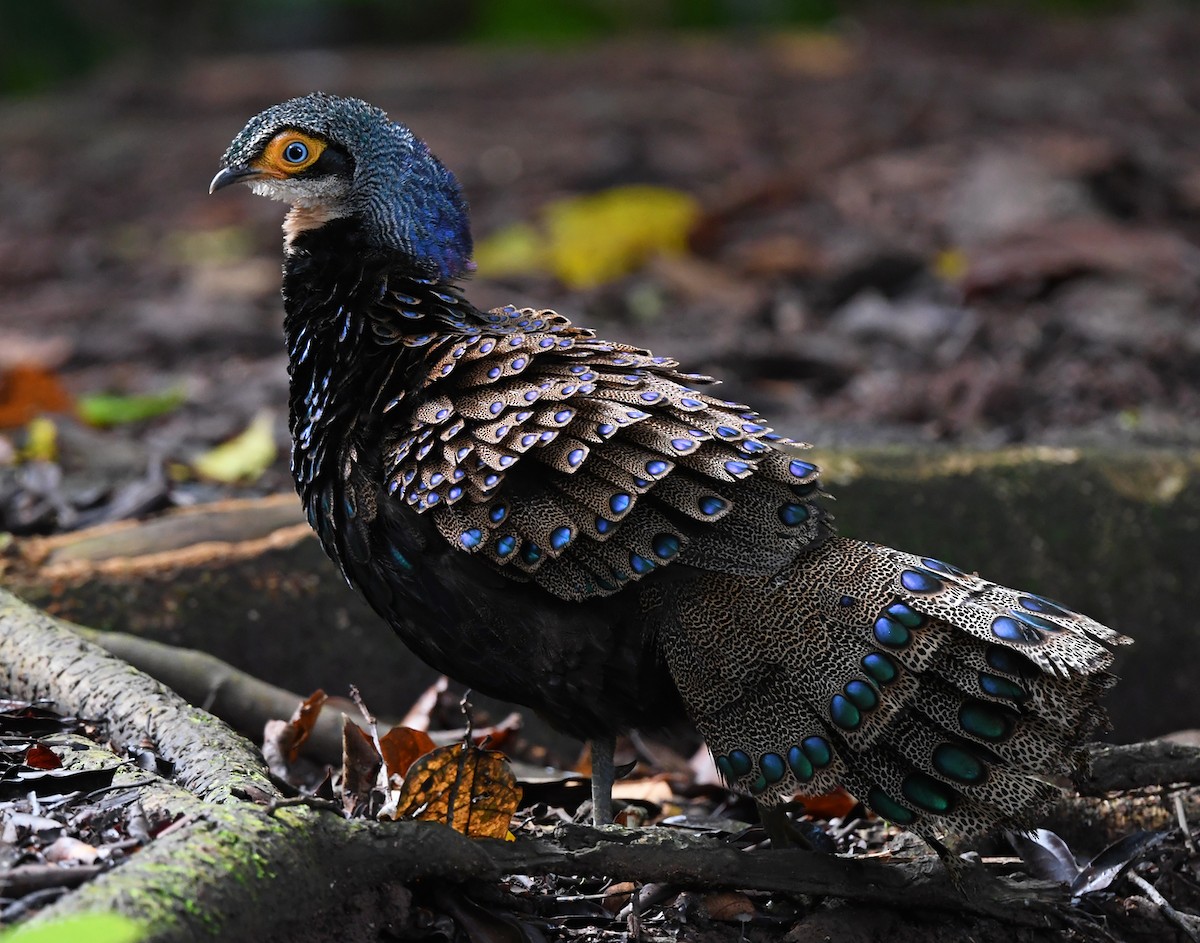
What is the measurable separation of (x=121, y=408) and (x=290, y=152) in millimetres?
3258

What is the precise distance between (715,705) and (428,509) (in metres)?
0.73

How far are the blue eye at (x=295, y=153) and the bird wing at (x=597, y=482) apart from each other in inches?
31.2

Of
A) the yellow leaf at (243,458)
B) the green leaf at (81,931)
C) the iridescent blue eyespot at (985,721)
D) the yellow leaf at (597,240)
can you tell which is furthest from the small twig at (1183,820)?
the yellow leaf at (597,240)

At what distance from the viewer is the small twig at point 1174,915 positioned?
11.2ft

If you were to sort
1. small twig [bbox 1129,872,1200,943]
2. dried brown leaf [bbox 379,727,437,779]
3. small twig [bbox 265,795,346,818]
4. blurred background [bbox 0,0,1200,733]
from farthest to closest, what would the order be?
blurred background [bbox 0,0,1200,733]
dried brown leaf [bbox 379,727,437,779]
small twig [bbox 1129,872,1200,943]
small twig [bbox 265,795,346,818]

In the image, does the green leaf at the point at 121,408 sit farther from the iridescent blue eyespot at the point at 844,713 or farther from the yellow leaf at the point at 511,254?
the iridescent blue eyespot at the point at 844,713

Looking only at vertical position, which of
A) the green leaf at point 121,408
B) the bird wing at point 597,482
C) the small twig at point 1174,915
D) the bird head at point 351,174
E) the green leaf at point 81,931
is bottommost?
the small twig at point 1174,915

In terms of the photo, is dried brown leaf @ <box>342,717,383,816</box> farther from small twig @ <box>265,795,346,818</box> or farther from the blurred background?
the blurred background

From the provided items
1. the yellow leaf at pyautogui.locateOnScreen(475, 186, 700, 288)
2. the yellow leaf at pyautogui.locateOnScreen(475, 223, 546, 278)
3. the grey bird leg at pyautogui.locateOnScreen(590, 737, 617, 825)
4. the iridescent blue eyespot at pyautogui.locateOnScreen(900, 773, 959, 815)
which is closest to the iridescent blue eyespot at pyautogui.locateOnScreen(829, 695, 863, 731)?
the iridescent blue eyespot at pyautogui.locateOnScreen(900, 773, 959, 815)

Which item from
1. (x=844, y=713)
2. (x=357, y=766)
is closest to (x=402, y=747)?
(x=357, y=766)

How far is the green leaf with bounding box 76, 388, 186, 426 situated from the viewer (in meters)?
6.66

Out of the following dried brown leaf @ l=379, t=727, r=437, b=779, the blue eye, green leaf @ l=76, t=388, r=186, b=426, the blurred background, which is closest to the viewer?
dried brown leaf @ l=379, t=727, r=437, b=779

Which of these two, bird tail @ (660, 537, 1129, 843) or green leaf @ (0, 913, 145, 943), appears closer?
green leaf @ (0, 913, 145, 943)

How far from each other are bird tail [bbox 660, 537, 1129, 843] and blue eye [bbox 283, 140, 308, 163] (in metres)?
1.42
